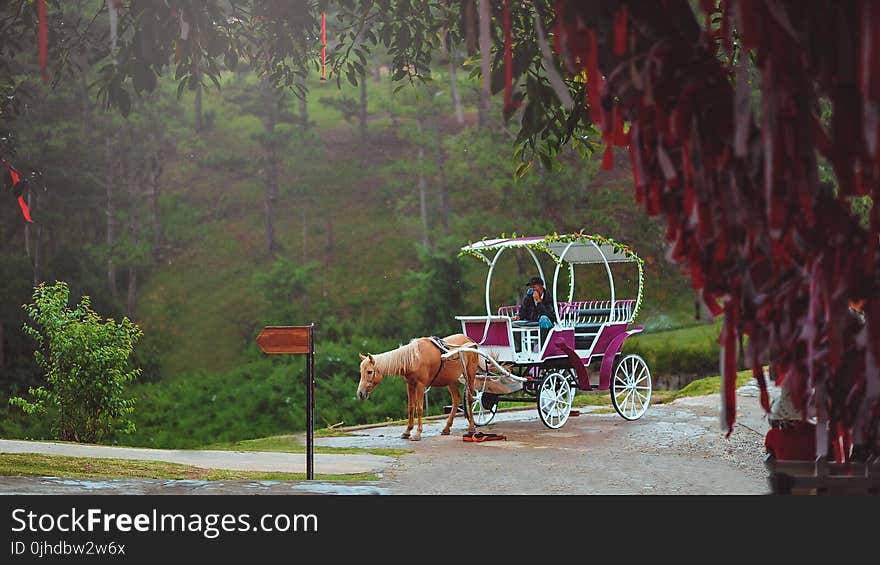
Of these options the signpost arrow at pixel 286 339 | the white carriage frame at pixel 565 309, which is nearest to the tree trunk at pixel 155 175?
the white carriage frame at pixel 565 309

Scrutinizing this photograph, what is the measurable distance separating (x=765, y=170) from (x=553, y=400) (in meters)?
9.90

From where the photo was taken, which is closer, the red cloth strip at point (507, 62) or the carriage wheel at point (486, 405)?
the red cloth strip at point (507, 62)

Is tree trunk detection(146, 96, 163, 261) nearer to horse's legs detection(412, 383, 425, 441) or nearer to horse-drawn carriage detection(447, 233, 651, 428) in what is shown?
horse-drawn carriage detection(447, 233, 651, 428)

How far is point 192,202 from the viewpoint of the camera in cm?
3117

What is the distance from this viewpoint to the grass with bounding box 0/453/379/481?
7723 mm

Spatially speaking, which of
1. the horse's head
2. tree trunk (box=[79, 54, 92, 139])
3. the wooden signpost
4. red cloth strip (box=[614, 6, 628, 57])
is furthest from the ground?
tree trunk (box=[79, 54, 92, 139])

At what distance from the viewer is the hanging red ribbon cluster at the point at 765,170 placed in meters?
2.03

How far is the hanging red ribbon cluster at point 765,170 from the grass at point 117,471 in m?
5.84

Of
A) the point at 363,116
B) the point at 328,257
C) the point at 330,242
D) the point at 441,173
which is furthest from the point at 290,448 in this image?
the point at 363,116

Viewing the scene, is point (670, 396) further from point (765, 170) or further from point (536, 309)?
point (765, 170)

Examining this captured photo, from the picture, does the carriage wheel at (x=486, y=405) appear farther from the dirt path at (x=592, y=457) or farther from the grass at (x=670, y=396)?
the grass at (x=670, y=396)

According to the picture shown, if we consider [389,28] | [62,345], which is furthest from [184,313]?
[389,28]

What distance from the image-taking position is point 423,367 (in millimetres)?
10836

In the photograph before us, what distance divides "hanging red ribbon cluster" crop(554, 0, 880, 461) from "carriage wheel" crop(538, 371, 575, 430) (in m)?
9.24
